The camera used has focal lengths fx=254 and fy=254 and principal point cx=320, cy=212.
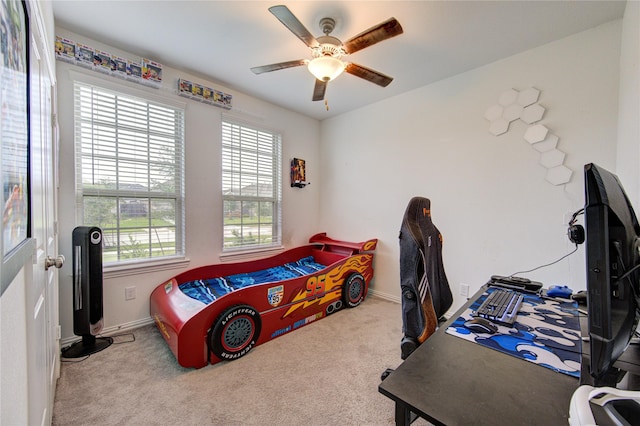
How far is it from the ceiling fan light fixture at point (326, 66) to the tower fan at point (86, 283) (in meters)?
2.15

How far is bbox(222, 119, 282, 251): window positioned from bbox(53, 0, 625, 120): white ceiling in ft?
2.60

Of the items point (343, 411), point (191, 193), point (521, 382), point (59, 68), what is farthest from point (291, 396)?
point (59, 68)

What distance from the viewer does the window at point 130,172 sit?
231cm

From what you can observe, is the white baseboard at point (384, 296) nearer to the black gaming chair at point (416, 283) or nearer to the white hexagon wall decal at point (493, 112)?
the black gaming chair at point (416, 283)

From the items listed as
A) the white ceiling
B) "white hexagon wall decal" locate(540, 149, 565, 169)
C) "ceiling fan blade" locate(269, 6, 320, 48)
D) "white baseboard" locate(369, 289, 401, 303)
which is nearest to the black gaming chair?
"ceiling fan blade" locate(269, 6, 320, 48)

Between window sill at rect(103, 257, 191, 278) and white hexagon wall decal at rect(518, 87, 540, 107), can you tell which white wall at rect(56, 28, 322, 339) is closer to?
window sill at rect(103, 257, 191, 278)

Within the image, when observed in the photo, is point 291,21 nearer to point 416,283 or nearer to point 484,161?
point 416,283

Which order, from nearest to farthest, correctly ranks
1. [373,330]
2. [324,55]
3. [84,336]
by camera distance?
1. [324,55]
2. [84,336]
3. [373,330]

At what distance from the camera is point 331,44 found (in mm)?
1906

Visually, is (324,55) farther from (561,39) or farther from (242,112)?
(561,39)

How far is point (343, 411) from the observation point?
61.1 inches

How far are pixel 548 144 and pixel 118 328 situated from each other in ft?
14.2

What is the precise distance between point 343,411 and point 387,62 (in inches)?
117

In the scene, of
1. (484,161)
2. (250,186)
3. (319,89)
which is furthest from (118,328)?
(484,161)
